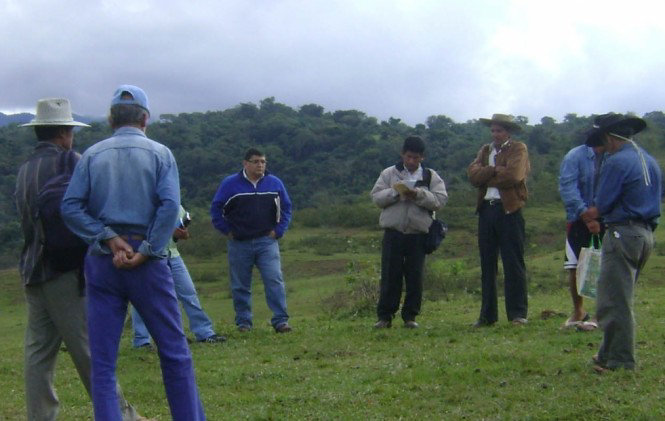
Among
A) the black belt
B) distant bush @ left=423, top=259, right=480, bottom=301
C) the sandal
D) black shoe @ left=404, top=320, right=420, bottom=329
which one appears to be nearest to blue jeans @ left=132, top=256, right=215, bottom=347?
black shoe @ left=404, top=320, right=420, bottom=329

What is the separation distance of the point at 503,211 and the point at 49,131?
5.10m

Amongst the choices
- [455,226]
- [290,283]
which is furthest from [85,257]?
[455,226]

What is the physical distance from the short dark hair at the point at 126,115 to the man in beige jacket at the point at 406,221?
181 inches

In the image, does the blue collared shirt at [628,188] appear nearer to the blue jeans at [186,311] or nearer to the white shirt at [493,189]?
the white shirt at [493,189]

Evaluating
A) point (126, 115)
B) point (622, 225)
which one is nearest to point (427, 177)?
point (622, 225)

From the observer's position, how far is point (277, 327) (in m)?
11.1

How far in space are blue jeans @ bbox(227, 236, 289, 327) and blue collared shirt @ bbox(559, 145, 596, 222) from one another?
328 centimetres

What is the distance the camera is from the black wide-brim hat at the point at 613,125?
744cm

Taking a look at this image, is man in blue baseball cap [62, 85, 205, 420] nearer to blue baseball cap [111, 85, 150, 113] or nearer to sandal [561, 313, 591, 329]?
blue baseball cap [111, 85, 150, 113]

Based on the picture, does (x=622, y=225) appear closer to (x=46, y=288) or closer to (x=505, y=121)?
(x=505, y=121)

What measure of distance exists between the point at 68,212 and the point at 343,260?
24920mm

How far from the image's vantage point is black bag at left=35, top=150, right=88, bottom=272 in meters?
6.12

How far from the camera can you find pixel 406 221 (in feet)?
33.8

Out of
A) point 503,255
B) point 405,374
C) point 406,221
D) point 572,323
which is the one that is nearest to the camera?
point 405,374
